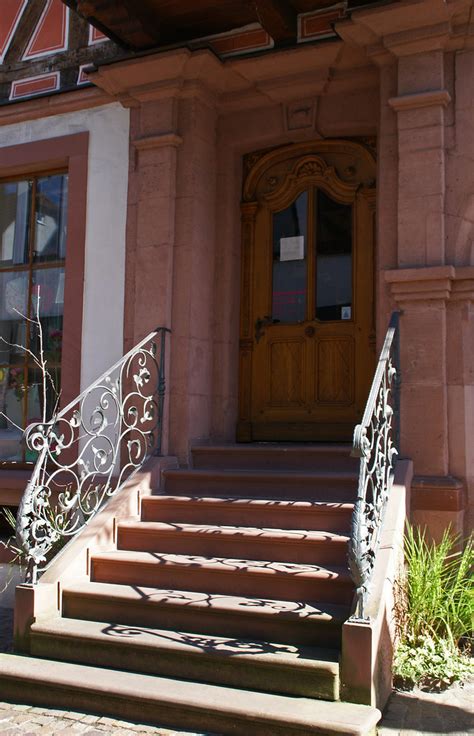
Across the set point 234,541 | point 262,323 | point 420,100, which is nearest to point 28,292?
point 262,323

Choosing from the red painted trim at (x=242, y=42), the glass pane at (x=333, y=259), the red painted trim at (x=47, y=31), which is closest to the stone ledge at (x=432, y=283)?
the glass pane at (x=333, y=259)

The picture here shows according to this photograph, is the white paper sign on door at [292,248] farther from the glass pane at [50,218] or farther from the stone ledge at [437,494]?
the stone ledge at [437,494]

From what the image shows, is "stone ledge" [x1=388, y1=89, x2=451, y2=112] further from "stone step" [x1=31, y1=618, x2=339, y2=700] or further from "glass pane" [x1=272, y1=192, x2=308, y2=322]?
"stone step" [x1=31, y1=618, x2=339, y2=700]

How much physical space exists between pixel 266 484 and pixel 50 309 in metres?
2.78

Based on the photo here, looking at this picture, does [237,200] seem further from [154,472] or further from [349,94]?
[154,472]

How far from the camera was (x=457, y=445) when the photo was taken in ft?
16.3

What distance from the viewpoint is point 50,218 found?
694 centimetres

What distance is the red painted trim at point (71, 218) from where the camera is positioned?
21.0ft

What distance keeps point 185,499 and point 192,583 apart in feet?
2.51

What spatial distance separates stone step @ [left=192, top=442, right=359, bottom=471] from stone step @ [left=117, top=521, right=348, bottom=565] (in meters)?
0.79

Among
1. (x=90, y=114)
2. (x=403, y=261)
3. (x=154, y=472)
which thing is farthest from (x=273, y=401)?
(x=90, y=114)

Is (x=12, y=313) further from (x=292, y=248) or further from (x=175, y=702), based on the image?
(x=175, y=702)

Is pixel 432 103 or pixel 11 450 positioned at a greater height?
pixel 432 103

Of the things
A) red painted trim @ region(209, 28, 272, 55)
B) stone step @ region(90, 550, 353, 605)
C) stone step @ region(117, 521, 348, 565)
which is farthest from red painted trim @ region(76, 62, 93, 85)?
stone step @ region(90, 550, 353, 605)
